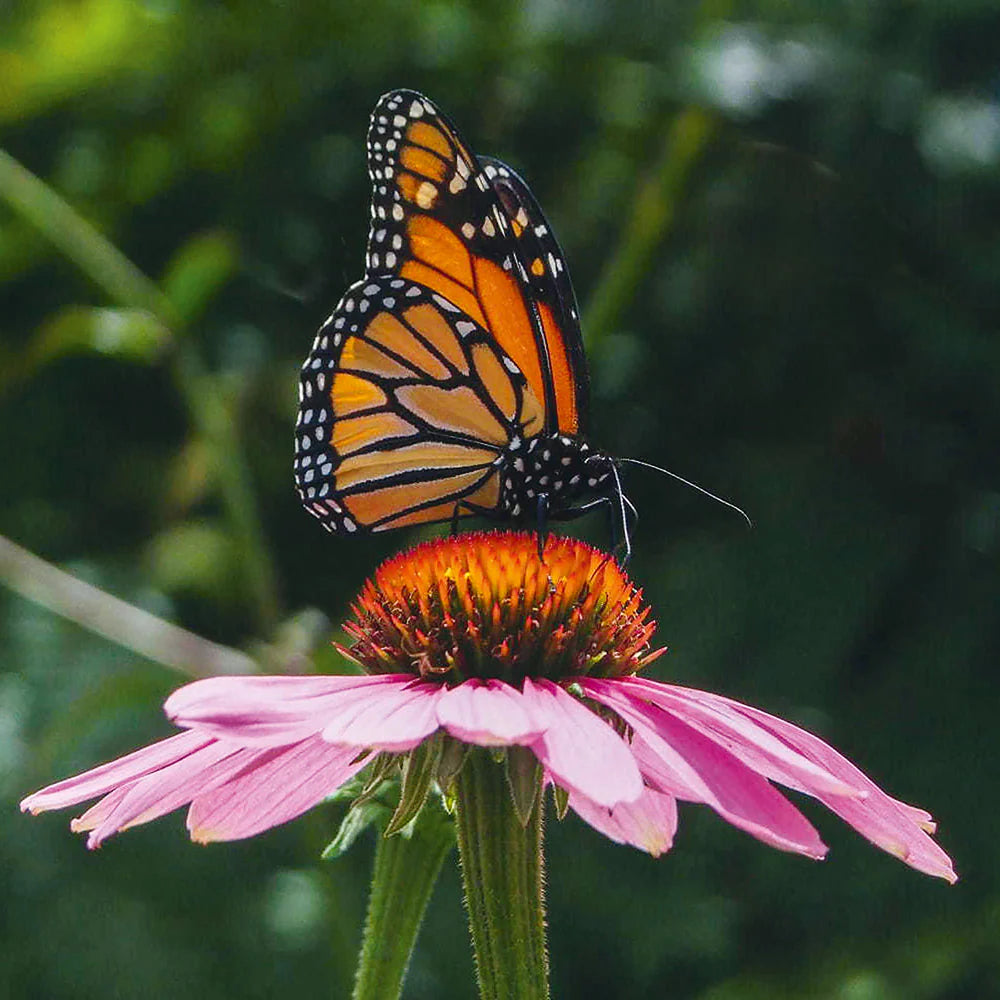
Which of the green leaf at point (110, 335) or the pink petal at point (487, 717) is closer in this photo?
the pink petal at point (487, 717)

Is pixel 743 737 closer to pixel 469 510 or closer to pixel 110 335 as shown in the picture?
pixel 469 510

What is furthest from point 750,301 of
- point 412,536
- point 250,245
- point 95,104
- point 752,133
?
point 95,104

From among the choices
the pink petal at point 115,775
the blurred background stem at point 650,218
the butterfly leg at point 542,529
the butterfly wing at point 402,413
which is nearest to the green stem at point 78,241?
the butterfly wing at point 402,413

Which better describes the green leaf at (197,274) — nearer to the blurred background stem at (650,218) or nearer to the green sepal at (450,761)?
the blurred background stem at (650,218)

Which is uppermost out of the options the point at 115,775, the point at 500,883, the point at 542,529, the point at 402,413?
the point at 402,413

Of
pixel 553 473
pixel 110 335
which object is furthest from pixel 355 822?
pixel 110 335

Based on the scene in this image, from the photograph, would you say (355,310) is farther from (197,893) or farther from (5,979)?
(5,979)
